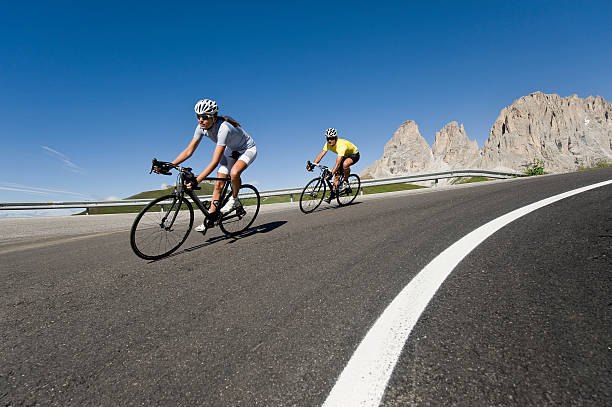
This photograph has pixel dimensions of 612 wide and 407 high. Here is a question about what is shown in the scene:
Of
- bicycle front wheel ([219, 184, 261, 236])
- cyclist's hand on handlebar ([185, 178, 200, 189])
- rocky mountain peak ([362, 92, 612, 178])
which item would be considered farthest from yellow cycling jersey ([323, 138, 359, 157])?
rocky mountain peak ([362, 92, 612, 178])

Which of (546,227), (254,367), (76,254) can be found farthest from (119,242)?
(546,227)

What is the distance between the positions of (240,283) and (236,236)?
8.64ft

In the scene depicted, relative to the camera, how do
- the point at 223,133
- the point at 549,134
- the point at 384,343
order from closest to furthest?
the point at 384,343 → the point at 223,133 → the point at 549,134

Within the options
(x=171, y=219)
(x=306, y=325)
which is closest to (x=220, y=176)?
(x=171, y=219)

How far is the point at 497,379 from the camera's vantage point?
119 cm

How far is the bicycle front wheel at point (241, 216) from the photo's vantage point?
5215mm

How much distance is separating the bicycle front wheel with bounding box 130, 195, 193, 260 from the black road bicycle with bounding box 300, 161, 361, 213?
426cm

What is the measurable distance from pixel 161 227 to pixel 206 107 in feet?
6.33

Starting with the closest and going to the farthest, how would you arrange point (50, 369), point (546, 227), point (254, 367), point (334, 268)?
point (254, 367) → point (50, 369) → point (334, 268) → point (546, 227)

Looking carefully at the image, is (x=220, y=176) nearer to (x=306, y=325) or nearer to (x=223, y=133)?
(x=223, y=133)

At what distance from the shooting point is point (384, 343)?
4.91ft

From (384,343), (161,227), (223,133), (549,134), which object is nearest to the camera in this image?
(384,343)

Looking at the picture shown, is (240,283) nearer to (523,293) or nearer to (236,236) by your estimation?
(523,293)

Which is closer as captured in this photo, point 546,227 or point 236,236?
point 546,227
